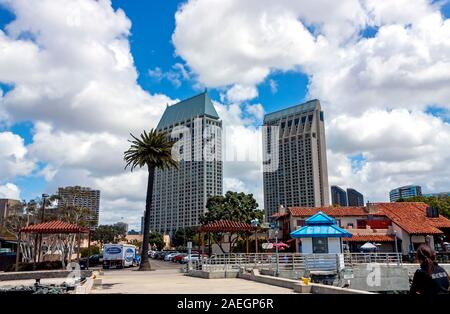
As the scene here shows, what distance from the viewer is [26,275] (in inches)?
1113

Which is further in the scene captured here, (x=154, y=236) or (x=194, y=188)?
(x=154, y=236)

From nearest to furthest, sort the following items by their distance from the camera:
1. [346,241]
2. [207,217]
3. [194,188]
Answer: [346,241] → [207,217] → [194,188]

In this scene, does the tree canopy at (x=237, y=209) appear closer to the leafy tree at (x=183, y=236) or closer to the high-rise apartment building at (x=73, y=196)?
the high-rise apartment building at (x=73, y=196)

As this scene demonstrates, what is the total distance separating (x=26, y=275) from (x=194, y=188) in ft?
248

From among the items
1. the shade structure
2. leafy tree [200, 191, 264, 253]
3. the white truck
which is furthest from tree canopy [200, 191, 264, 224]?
the shade structure

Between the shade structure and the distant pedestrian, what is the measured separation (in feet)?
92.6

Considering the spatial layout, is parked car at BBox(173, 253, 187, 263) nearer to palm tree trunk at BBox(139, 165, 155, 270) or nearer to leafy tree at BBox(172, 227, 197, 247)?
palm tree trunk at BBox(139, 165, 155, 270)

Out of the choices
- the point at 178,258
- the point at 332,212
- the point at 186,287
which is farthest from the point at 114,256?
the point at 186,287

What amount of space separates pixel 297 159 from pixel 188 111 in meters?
40.8

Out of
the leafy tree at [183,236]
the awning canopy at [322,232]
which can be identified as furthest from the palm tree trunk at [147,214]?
the leafy tree at [183,236]

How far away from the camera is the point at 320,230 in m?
32.1

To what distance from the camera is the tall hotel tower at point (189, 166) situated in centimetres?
6003
